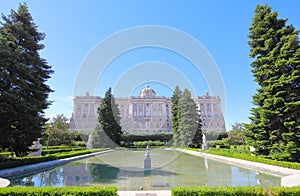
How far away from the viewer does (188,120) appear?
2138 cm

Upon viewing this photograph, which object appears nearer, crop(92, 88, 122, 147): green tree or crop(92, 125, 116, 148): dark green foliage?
crop(92, 125, 116, 148): dark green foliage

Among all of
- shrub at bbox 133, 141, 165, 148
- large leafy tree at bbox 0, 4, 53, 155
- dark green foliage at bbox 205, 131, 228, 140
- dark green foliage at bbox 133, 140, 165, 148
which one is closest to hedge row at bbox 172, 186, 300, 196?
large leafy tree at bbox 0, 4, 53, 155

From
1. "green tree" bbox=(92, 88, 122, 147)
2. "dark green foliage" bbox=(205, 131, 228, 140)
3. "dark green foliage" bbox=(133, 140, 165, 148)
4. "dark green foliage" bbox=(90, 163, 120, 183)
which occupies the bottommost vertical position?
"dark green foliage" bbox=(133, 140, 165, 148)

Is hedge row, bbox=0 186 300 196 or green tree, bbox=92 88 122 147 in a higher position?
green tree, bbox=92 88 122 147

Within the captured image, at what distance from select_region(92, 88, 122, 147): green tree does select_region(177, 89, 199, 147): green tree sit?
865cm

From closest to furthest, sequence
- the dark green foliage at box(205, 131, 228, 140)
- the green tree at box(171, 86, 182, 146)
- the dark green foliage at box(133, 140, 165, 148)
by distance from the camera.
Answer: the green tree at box(171, 86, 182, 146) < the dark green foliage at box(133, 140, 165, 148) < the dark green foliage at box(205, 131, 228, 140)

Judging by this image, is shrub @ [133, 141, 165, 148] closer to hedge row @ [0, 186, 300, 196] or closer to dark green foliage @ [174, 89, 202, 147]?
dark green foliage @ [174, 89, 202, 147]

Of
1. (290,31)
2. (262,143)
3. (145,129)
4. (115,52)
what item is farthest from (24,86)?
(145,129)

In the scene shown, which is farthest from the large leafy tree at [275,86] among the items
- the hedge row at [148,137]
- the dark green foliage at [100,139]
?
the hedge row at [148,137]

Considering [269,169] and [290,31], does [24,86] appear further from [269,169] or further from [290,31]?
[290,31]

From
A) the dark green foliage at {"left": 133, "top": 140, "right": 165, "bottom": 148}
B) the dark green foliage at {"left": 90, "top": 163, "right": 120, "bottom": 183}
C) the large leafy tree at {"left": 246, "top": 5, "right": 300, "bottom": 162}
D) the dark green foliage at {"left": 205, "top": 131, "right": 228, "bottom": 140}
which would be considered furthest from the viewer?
the dark green foliage at {"left": 205, "top": 131, "right": 228, "bottom": 140}

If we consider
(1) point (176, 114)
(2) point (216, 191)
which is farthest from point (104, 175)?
(1) point (176, 114)

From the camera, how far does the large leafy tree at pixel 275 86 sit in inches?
325

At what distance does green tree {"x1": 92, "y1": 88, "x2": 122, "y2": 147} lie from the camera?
74.1 feet
